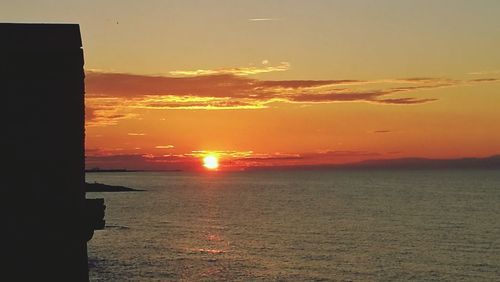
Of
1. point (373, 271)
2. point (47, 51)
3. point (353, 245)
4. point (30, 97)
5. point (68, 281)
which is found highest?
point (353, 245)

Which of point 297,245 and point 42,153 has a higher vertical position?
point 297,245

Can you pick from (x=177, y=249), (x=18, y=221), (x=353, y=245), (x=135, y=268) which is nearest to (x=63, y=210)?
(x=18, y=221)

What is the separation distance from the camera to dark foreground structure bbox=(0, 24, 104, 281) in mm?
7332

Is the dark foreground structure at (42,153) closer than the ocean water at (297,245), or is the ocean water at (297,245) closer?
the dark foreground structure at (42,153)

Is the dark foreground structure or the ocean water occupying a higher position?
the ocean water

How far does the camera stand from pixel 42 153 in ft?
24.2

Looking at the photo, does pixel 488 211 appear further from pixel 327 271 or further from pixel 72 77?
pixel 72 77

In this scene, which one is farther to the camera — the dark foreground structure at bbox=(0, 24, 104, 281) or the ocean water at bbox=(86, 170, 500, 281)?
the ocean water at bbox=(86, 170, 500, 281)

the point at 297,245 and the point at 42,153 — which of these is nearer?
the point at 42,153

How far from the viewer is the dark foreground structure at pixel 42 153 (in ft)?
24.1

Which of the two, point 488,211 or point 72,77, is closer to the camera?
point 72,77

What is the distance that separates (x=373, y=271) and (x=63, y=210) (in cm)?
5337

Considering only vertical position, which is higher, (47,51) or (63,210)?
(47,51)

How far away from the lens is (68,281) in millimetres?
7695
